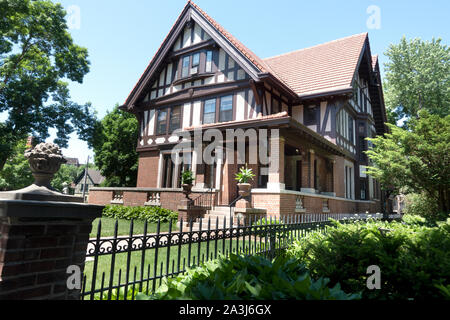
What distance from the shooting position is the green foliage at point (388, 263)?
2834 millimetres

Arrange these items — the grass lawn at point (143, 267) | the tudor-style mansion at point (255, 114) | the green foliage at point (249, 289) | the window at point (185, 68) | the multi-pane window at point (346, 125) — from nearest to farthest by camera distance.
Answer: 1. the green foliage at point (249, 289)
2. the grass lawn at point (143, 267)
3. the tudor-style mansion at point (255, 114)
4. the window at point (185, 68)
5. the multi-pane window at point (346, 125)

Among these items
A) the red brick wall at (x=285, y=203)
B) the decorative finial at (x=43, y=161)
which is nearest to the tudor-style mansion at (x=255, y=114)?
the red brick wall at (x=285, y=203)

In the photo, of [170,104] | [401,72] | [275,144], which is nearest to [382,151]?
[275,144]

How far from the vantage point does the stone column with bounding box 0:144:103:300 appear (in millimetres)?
2234

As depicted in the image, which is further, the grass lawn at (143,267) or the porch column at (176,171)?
the porch column at (176,171)

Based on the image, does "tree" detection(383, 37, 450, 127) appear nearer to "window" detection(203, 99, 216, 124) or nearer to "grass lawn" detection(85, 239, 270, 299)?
"window" detection(203, 99, 216, 124)

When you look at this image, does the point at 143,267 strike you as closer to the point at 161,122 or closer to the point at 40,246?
the point at 40,246

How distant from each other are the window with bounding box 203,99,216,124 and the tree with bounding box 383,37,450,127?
Answer: 24352 mm

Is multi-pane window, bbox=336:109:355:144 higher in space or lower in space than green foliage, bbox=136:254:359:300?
higher

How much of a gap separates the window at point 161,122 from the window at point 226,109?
4.62 metres

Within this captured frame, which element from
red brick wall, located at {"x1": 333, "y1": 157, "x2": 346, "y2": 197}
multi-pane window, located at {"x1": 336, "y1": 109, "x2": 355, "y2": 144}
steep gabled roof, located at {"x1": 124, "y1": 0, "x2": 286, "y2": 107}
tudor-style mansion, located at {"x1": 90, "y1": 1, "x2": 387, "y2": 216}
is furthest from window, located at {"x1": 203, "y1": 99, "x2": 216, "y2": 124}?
red brick wall, located at {"x1": 333, "y1": 157, "x2": 346, "y2": 197}

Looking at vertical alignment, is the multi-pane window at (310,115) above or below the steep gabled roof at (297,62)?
below

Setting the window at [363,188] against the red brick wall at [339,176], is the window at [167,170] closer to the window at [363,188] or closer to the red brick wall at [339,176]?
the red brick wall at [339,176]
